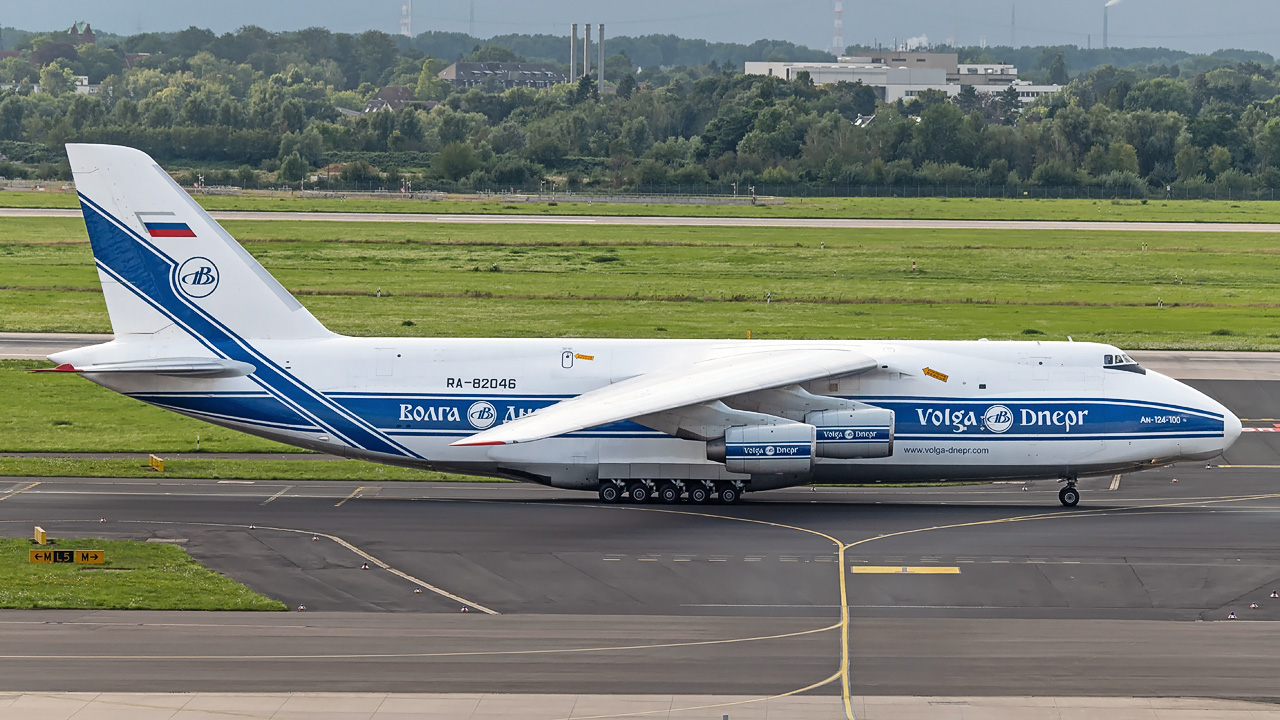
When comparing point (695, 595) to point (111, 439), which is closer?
point (695, 595)

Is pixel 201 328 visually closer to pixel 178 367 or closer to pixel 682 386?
pixel 178 367

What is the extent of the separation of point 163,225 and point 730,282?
1875 inches

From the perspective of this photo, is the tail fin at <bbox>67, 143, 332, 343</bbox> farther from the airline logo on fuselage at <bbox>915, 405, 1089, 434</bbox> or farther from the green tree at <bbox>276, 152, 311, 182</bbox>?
the green tree at <bbox>276, 152, 311, 182</bbox>

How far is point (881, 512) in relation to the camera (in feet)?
114

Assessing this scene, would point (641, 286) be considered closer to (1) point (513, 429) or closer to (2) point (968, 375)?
(2) point (968, 375)

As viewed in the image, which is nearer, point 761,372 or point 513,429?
point 513,429

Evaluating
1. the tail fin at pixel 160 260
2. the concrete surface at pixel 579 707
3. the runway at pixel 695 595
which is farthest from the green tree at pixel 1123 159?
the concrete surface at pixel 579 707

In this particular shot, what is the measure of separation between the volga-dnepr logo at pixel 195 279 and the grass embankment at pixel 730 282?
25.9 metres

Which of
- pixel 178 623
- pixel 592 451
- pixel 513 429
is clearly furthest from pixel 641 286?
pixel 178 623

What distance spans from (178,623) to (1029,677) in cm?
1433

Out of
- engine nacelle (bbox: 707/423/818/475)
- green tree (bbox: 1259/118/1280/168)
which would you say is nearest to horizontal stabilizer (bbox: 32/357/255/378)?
engine nacelle (bbox: 707/423/818/475)

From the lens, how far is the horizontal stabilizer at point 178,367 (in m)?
35.1

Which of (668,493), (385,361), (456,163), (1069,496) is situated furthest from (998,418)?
(456,163)

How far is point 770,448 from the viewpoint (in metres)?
33.6
